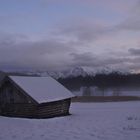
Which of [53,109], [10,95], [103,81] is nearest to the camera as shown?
[53,109]

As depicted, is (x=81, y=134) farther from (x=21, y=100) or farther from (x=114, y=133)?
(x=21, y=100)

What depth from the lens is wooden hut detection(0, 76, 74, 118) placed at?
29125mm

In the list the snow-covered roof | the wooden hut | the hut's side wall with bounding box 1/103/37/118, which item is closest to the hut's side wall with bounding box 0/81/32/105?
the wooden hut

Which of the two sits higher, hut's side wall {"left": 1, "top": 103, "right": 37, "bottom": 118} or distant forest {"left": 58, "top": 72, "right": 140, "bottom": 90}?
distant forest {"left": 58, "top": 72, "right": 140, "bottom": 90}

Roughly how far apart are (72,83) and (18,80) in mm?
91624

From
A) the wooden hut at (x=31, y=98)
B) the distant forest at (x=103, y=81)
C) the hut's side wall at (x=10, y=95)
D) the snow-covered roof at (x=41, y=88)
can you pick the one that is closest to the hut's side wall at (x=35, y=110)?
the wooden hut at (x=31, y=98)

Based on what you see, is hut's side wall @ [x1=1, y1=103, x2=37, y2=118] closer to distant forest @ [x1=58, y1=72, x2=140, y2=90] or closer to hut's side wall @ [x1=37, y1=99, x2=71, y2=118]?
hut's side wall @ [x1=37, y1=99, x2=71, y2=118]

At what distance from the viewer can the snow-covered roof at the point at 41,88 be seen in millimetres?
29359

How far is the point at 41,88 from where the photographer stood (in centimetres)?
3156

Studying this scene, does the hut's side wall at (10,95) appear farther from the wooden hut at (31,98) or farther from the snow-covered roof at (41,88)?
the snow-covered roof at (41,88)

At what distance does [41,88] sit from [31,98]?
9.86 feet

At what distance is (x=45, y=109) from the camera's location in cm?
2977

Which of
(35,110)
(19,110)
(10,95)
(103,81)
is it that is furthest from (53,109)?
(103,81)

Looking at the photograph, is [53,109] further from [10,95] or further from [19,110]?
[10,95]
